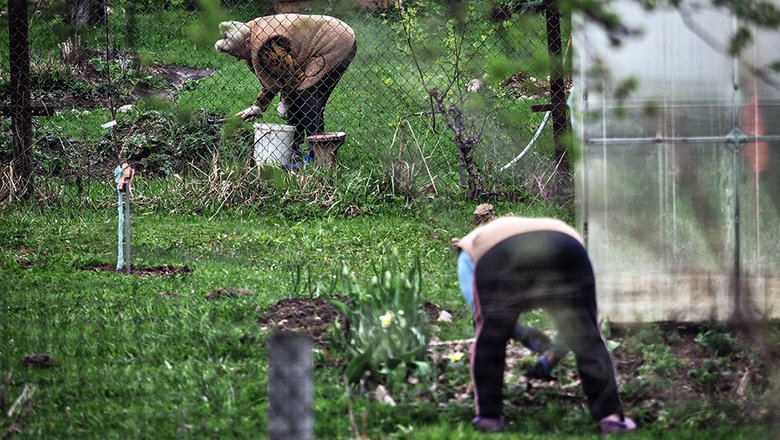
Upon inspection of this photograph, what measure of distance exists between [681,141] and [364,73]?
502cm

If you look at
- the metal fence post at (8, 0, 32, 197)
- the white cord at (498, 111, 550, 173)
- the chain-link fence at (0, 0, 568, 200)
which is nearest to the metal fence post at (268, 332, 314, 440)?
the chain-link fence at (0, 0, 568, 200)

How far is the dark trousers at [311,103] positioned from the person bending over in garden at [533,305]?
18.3ft

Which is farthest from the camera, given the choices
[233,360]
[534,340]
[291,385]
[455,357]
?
[233,360]

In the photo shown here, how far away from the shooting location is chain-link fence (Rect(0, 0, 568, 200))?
8320 mm

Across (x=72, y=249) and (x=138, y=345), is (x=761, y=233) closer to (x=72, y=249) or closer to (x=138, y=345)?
(x=138, y=345)

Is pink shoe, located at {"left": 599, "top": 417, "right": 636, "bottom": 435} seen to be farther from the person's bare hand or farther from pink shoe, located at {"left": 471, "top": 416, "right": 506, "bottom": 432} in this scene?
the person's bare hand

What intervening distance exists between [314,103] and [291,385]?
297 inches

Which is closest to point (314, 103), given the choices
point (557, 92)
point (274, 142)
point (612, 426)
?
point (274, 142)

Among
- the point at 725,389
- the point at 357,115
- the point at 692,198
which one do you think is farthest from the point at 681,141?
the point at 357,115

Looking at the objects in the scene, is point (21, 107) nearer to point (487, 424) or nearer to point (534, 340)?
point (534, 340)

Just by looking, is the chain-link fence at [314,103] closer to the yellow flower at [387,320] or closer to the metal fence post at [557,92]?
the metal fence post at [557,92]

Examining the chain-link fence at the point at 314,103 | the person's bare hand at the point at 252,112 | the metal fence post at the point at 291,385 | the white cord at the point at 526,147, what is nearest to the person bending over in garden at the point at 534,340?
the metal fence post at the point at 291,385

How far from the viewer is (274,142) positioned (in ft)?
30.3

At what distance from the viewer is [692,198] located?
15.3ft
